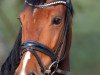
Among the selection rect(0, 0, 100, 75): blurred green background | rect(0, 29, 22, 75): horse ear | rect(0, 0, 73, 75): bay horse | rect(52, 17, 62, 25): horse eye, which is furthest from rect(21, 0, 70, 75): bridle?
rect(0, 0, 100, 75): blurred green background

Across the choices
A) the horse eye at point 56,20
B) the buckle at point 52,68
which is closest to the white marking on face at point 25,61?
the buckle at point 52,68

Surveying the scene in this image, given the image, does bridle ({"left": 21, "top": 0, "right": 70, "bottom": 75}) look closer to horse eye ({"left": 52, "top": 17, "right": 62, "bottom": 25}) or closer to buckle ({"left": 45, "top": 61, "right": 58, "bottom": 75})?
buckle ({"left": 45, "top": 61, "right": 58, "bottom": 75})

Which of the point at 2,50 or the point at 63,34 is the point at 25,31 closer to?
the point at 63,34

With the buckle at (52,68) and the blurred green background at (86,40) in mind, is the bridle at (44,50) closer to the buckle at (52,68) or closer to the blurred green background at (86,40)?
the buckle at (52,68)

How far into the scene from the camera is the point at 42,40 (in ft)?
13.7

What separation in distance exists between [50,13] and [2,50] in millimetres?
5845

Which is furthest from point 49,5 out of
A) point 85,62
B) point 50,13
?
point 85,62

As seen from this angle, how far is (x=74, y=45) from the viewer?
14.3 meters

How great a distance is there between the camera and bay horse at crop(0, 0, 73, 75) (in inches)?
161

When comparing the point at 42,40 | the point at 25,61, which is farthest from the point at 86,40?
the point at 25,61

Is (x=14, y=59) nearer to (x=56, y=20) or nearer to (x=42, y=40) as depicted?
(x=42, y=40)

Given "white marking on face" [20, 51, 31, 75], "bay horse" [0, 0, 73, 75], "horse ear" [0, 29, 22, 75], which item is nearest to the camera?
"white marking on face" [20, 51, 31, 75]

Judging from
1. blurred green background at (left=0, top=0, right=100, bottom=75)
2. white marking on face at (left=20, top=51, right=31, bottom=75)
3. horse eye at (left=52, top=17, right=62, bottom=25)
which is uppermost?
horse eye at (left=52, top=17, right=62, bottom=25)

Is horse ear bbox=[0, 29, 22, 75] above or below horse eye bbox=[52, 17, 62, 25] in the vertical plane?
below
